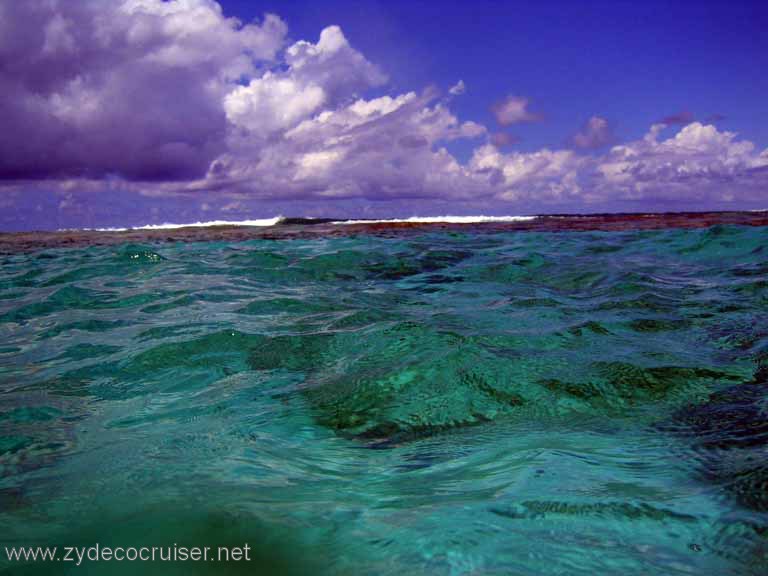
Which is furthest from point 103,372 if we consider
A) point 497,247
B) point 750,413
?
point 497,247

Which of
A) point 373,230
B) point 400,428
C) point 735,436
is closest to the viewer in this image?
point 735,436

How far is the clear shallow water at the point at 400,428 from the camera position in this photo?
5.65 feet

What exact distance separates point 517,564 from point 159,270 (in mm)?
9276

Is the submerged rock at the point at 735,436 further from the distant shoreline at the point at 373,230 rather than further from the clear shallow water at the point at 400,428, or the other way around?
the distant shoreline at the point at 373,230

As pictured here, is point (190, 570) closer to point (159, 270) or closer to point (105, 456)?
point (105, 456)

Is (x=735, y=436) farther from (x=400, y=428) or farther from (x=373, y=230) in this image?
(x=373, y=230)

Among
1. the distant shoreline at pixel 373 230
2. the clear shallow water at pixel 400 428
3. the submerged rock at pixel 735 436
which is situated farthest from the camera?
the distant shoreline at pixel 373 230

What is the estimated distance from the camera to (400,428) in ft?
9.93

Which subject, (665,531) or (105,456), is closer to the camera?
(665,531)

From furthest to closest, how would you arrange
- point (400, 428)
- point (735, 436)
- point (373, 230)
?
point (373, 230), point (400, 428), point (735, 436)

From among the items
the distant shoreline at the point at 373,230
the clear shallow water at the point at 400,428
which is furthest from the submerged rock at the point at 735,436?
the distant shoreline at the point at 373,230

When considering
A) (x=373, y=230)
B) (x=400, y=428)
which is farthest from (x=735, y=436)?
(x=373, y=230)

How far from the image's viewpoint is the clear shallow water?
5.65 ft

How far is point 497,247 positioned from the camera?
1307 centimetres
